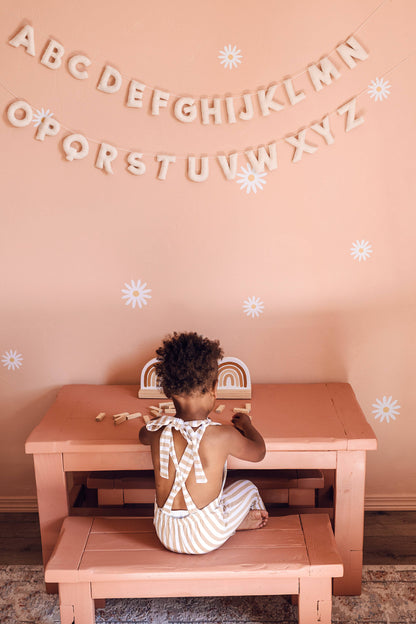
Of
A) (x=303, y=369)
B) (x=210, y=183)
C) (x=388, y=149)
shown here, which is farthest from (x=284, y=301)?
(x=388, y=149)

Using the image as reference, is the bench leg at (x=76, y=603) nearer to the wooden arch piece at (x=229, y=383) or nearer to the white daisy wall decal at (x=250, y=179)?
the wooden arch piece at (x=229, y=383)

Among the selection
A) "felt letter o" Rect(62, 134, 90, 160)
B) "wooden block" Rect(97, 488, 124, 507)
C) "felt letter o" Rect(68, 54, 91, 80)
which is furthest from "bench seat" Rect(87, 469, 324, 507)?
"felt letter o" Rect(68, 54, 91, 80)

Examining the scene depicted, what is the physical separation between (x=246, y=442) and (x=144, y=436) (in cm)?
32

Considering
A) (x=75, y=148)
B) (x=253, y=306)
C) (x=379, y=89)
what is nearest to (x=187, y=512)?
(x=253, y=306)

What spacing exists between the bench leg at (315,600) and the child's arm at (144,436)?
2.01 feet

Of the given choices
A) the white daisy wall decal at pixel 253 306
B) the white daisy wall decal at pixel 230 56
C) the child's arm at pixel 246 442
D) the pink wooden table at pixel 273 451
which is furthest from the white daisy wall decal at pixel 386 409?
the white daisy wall decal at pixel 230 56

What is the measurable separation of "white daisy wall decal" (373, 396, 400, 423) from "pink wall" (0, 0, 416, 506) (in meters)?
0.01

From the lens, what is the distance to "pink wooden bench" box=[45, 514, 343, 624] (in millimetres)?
1729

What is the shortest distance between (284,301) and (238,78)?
845mm

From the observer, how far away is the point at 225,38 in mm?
2131

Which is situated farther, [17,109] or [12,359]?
[12,359]

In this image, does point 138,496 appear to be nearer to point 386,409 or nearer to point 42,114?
point 386,409

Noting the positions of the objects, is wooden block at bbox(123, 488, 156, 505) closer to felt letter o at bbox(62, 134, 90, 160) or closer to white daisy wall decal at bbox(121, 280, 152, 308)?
white daisy wall decal at bbox(121, 280, 152, 308)

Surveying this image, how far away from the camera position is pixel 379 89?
7.12 ft
